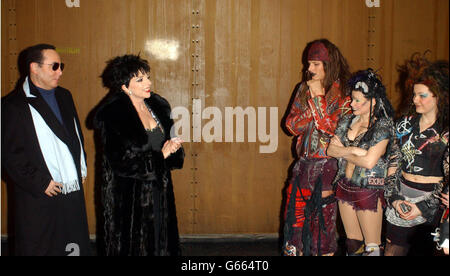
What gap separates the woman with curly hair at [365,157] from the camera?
10.9 feet

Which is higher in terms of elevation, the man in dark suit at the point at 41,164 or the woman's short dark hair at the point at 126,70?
the woman's short dark hair at the point at 126,70

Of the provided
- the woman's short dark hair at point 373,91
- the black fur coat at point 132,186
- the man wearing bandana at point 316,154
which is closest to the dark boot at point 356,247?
the man wearing bandana at point 316,154

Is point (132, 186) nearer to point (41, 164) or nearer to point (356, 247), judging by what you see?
point (41, 164)

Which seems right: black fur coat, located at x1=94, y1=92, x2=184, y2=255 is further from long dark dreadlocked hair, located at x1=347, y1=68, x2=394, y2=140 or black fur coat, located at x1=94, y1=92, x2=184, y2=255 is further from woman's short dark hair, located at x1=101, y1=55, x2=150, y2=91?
long dark dreadlocked hair, located at x1=347, y1=68, x2=394, y2=140

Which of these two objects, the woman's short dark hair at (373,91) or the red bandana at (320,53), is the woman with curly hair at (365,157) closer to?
the woman's short dark hair at (373,91)

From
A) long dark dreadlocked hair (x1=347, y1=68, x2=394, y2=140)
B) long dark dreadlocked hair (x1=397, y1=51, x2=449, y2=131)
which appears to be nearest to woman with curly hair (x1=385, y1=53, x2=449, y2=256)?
long dark dreadlocked hair (x1=397, y1=51, x2=449, y2=131)

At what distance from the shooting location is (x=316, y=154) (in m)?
3.88

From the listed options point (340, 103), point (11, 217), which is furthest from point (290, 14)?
point (11, 217)

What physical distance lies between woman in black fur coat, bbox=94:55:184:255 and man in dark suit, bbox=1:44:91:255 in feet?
1.01

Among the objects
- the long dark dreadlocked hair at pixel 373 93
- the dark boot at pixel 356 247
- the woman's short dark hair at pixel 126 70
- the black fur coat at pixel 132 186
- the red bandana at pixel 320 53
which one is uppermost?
the red bandana at pixel 320 53

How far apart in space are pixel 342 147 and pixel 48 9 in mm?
3407

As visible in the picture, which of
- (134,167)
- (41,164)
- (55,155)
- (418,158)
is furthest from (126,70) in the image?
(418,158)

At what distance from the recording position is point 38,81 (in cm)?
361
